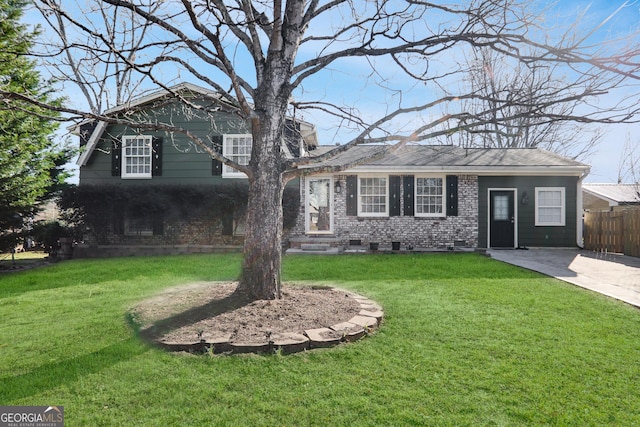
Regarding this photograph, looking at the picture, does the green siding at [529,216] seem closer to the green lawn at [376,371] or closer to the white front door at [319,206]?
the white front door at [319,206]

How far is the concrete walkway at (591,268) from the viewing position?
6547mm

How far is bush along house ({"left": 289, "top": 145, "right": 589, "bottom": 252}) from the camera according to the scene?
13.6 metres

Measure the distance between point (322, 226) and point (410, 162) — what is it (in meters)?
4.28

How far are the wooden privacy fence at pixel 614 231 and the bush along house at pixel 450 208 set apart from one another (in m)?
0.54

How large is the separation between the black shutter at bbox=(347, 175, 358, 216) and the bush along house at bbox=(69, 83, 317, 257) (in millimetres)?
1932

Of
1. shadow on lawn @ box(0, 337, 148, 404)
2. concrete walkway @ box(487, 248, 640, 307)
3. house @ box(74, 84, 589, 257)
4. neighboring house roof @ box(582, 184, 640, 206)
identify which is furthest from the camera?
neighboring house roof @ box(582, 184, 640, 206)

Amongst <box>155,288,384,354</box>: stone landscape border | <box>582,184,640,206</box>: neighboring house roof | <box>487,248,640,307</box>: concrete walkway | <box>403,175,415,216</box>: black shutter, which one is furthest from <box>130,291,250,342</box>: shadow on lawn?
<box>582,184,640,206</box>: neighboring house roof

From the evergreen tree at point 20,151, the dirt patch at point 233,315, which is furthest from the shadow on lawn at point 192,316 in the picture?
the evergreen tree at point 20,151

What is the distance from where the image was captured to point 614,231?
41.5 ft

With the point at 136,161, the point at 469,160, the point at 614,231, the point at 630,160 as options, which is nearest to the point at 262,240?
the point at 136,161

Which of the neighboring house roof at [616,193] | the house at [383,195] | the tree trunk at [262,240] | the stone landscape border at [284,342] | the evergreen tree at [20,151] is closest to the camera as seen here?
the stone landscape border at [284,342]

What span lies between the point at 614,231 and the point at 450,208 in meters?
5.29

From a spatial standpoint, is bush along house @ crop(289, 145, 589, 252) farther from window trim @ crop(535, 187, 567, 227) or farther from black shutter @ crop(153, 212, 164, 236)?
black shutter @ crop(153, 212, 164, 236)

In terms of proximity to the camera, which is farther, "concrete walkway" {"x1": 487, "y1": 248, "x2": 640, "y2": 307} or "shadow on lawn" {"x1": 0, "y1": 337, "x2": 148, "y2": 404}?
"concrete walkway" {"x1": 487, "y1": 248, "x2": 640, "y2": 307}
